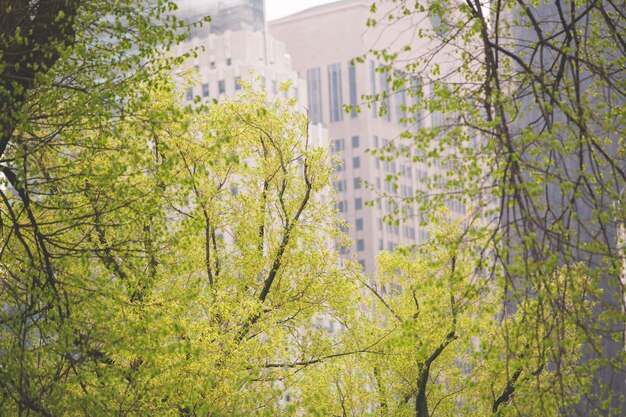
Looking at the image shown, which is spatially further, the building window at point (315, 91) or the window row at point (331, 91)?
the building window at point (315, 91)

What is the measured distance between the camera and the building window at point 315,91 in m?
188

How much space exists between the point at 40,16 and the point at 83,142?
6.14ft

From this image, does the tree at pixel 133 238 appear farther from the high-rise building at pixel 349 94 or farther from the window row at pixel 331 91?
the window row at pixel 331 91

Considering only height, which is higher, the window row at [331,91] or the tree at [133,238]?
the window row at [331,91]

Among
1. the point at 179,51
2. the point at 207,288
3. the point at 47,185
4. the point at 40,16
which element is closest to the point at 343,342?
the point at 207,288

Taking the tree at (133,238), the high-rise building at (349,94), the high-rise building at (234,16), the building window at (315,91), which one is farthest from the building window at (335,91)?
the tree at (133,238)

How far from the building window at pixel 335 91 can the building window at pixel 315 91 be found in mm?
2057

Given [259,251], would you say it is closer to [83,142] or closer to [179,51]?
[83,142]

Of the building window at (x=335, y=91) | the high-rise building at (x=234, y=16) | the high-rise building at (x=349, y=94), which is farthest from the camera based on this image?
the building window at (x=335, y=91)

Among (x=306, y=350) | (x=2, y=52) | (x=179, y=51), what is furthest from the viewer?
(x=179, y=51)

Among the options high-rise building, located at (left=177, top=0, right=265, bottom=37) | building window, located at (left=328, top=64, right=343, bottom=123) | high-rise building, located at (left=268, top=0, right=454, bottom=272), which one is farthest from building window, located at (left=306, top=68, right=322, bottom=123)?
high-rise building, located at (left=177, top=0, right=265, bottom=37)

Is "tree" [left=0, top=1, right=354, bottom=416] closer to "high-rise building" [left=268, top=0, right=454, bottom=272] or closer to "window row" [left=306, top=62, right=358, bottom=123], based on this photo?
"high-rise building" [left=268, top=0, right=454, bottom=272]

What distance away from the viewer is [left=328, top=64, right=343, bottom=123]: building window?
18638 cm

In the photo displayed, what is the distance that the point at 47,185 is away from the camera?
16.5 m
